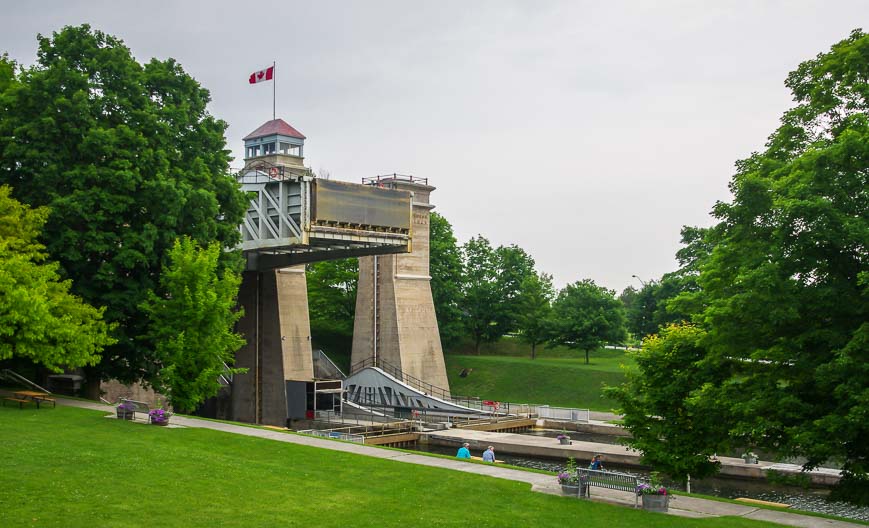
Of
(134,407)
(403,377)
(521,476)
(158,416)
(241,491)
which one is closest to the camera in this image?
(241,491)

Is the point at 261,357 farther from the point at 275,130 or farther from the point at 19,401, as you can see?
the point at 19,401

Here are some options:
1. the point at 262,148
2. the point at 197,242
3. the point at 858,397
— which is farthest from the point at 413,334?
the point at 858,397

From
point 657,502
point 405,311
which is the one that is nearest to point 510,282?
point 405,311

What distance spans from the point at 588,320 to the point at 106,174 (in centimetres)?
4434

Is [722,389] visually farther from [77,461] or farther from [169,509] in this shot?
[77,461]

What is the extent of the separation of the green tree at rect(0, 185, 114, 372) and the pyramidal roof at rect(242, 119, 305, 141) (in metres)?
29.4

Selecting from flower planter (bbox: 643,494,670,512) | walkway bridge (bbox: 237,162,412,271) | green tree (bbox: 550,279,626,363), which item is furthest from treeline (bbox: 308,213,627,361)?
flower planter (bbox: 643,494,670,512)

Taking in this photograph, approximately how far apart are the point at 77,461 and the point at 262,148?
43455 mm

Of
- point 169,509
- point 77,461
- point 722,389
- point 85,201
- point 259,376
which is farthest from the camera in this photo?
point 259,376

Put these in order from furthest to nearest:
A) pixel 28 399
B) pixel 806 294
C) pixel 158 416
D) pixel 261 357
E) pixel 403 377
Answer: pixel 403 377 < pixel 261 357 < pixel 28 399 < pixel 158 416 < pixel 806 294

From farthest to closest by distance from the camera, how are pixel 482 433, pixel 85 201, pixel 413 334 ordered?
1. pixel 413 334
2. pixel 482 433
3. pixel 85 201

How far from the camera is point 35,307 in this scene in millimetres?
26594

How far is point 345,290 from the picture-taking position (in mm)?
75312

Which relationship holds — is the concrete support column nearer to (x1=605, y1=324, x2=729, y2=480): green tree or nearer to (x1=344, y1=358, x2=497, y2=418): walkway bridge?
(x1=344, y1=358, x2=497, y2=418): walkway bridge
